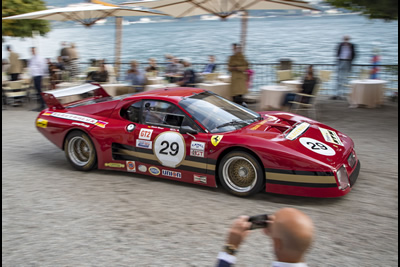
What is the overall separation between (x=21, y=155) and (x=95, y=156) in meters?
2.08

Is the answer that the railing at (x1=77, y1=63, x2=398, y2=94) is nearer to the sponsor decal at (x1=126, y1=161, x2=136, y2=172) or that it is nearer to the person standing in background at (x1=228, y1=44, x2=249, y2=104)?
the person standing in background at (x1=228, y1=44, x2=249, y2=104)

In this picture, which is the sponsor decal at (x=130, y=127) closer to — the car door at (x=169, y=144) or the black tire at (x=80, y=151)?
the car door at (x=169, y=144)

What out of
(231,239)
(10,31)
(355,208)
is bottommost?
(355,208)

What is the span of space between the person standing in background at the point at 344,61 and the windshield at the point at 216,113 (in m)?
6.68

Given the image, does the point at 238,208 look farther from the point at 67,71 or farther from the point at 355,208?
Answer: the point at 67,71

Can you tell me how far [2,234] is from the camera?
4.54 metres

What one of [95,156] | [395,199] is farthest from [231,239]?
[95,156]

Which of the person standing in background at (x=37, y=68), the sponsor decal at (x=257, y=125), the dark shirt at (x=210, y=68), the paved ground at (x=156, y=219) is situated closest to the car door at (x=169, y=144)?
the paved ground at (x=156, y=219)

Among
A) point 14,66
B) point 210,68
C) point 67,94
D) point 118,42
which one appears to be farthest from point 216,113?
point 14,66

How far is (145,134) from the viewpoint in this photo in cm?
605

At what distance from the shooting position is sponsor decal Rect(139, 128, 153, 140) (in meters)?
6.02

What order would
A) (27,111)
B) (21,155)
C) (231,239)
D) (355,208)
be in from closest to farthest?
(231,239), (355,208), (21,155), (27,111)

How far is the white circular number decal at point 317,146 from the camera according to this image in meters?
5.20

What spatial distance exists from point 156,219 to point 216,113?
1.94 meters
